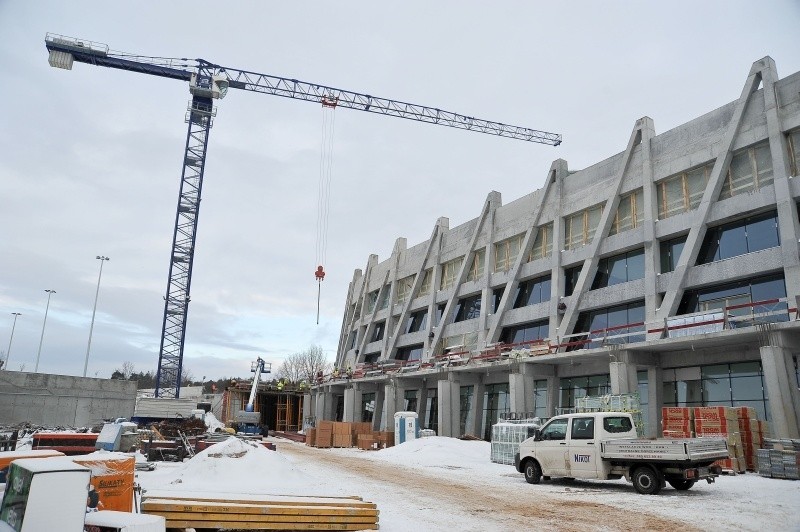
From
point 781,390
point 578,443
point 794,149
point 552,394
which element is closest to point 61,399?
point 552,394

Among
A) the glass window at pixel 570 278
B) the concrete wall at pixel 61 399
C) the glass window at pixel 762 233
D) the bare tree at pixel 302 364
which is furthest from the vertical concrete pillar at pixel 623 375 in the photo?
the bare tree at pixel 302 364

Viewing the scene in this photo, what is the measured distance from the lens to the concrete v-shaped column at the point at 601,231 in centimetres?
3120

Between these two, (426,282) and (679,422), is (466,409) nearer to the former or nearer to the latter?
(426,282)

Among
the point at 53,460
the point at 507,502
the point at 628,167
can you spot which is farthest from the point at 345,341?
the point at 53,460

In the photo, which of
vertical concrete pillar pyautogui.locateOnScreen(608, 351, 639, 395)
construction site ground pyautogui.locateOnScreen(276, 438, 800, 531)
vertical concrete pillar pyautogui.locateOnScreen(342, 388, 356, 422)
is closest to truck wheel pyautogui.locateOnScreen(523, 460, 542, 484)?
construction site ground pyautogui.locateOnScreen(276, 438, 800, 531)

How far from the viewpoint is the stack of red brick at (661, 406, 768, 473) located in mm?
18938

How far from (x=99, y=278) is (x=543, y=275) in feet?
173

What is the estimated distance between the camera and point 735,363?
949 inches

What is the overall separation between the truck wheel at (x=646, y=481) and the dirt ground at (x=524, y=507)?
1.19 meters

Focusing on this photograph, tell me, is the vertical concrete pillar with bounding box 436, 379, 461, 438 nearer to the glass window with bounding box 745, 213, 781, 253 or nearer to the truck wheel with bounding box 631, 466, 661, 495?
the glass window with bounding box 745, 213, 781, 253

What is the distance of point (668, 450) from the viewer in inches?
521

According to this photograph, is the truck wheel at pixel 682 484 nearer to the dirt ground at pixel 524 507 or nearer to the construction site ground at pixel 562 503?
the construction site ground at pixel 562 503

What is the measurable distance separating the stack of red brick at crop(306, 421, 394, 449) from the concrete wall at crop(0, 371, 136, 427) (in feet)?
58.4

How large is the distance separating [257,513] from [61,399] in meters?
44.4
